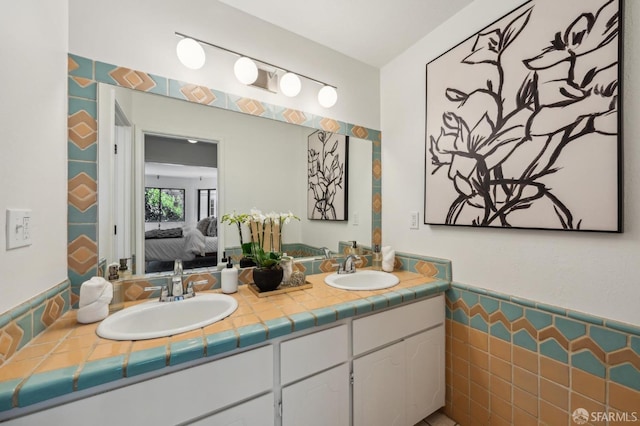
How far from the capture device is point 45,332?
2.91 ft

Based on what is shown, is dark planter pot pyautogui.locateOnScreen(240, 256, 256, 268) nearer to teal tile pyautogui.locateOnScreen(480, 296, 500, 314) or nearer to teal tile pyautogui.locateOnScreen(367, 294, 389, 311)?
teal tile pyautogui.locateOnScreen(367, 294, 389, 311)

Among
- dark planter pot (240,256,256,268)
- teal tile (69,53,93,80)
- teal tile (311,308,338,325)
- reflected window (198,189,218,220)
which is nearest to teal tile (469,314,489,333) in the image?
teal tile (311,308,338,325)

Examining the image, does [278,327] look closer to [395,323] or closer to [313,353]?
[313,353]

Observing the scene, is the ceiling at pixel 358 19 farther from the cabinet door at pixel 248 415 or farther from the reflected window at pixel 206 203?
the cabinet door at pixel 248 415

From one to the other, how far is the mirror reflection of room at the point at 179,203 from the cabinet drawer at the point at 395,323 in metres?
0.85

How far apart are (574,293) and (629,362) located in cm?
26

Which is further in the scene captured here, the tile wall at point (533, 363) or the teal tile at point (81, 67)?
the teal tile at point (81, 67)

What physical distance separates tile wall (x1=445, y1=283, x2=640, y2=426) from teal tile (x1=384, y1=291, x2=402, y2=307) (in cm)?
45

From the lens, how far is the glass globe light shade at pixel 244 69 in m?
1.41

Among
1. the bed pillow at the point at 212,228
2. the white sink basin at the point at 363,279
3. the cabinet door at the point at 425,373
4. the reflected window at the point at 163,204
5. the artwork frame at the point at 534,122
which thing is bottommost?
the cabinet door at the point at 425,373

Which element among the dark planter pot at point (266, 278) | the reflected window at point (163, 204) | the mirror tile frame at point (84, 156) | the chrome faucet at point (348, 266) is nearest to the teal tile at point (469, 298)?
the chrome faucet at point (348, 266)

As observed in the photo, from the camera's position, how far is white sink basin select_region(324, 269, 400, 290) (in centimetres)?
161

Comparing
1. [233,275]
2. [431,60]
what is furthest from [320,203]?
[431,60]


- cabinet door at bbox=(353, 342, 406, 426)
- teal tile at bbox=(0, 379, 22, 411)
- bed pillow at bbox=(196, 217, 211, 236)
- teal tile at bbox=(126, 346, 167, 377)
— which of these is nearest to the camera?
teal tile at bbox=(0, 379, 22, 411)
